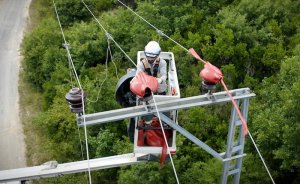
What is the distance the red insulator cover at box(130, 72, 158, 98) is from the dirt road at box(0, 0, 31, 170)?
15.6m

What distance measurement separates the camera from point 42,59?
2958cm

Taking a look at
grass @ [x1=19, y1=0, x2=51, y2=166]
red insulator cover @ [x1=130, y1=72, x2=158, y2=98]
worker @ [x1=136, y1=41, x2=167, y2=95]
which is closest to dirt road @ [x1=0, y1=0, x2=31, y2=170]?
grass @ [x1=19, y1=0, x2=51, y2=166]

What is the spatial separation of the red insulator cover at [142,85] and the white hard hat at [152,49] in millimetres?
1769

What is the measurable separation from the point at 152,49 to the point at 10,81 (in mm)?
21839

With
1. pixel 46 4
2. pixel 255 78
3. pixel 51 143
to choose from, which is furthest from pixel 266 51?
pixel 46 4

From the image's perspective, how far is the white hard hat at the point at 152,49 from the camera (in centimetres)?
1162

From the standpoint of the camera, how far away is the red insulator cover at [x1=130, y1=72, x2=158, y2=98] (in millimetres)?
9666

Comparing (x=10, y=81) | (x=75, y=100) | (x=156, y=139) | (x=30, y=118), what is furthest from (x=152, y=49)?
(x=10, y=81)

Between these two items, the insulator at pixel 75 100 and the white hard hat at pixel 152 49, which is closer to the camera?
the insulator at pixel 75 100

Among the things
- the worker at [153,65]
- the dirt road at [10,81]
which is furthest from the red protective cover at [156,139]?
the dirt road at [10,81]

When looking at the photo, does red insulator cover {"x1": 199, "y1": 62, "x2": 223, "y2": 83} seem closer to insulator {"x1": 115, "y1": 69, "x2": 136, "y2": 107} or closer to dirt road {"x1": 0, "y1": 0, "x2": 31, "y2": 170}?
insulator {"x1": 115, "y1": 69, "x2": 136, "y2": 107}

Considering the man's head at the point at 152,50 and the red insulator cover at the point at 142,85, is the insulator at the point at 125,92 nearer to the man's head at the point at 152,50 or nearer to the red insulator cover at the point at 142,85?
the man's head at the point at 152,50

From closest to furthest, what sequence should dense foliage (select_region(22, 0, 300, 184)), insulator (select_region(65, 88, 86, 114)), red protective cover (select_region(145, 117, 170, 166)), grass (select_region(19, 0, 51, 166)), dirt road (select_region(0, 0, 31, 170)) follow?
insulator (select_region(65, 88, 86, 114))
red protective cover (select_region(145, 117, 170, 166))
dense foliage (select_region(22, 0, 300, 184))
grass (select_region(19, 0, 51, 166))
dirt road (select_region(0, 0, 31, 170))

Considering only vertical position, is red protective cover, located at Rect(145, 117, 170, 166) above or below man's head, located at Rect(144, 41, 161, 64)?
below
